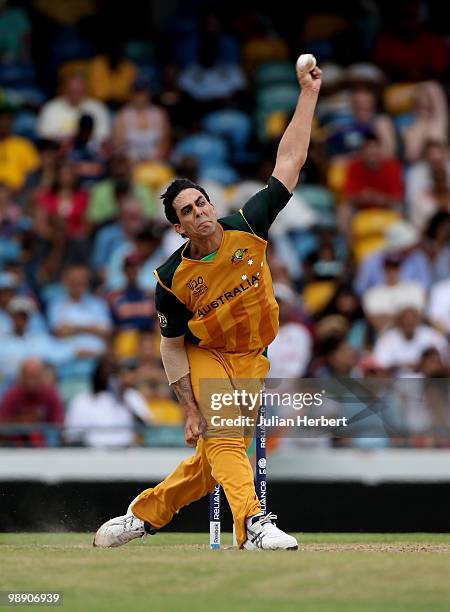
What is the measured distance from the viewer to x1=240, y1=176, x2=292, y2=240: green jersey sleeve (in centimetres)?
803

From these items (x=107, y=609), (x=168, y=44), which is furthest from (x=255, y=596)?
(x=168, y=44)

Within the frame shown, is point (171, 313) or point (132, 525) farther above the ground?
point (171, 313)

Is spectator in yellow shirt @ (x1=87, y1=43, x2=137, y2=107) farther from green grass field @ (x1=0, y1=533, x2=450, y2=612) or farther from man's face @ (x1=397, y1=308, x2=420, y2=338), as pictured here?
green grass field @ (x1=0, y1=533, x2=450, y2=612)

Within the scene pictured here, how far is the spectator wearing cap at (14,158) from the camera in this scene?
1727cm

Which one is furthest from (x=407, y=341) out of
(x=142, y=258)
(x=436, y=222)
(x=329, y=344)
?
(x=142, y=258)

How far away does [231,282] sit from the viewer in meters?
8.03

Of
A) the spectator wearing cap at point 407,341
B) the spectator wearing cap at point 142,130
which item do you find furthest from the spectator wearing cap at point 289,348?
the spectator wearing cap at point 142,130

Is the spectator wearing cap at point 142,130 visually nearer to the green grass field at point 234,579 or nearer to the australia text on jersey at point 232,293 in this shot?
the australia text on jersey at point 232,293

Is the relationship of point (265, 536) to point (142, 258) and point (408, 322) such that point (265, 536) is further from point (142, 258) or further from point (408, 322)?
point (142, 258)

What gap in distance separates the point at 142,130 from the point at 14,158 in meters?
1.50

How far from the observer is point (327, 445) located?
37.7 feet

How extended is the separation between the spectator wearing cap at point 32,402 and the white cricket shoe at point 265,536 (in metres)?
6.09

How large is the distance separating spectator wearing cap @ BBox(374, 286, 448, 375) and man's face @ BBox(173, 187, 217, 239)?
6.14m

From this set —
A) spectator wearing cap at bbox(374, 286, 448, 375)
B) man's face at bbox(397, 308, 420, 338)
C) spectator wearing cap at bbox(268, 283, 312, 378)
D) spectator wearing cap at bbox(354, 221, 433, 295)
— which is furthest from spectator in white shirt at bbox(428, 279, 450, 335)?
spectator wearing cap at bbox(268, 283, 312, 378)
